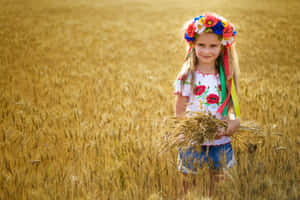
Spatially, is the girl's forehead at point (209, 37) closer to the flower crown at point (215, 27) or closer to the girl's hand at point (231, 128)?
the flower crown at point (215, 27)

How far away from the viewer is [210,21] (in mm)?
1605

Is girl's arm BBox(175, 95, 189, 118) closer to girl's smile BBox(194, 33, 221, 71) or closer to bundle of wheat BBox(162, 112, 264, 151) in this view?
bundle of wheat BBox(162, 112, 264, 151)

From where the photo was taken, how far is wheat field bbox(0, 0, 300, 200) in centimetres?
164

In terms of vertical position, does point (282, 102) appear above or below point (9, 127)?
above

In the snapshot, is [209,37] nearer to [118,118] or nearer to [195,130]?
[195,130]

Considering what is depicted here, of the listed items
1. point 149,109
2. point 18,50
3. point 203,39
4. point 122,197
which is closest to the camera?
point 122,197

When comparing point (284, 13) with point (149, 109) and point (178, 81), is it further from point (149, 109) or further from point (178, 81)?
point (178, 81)

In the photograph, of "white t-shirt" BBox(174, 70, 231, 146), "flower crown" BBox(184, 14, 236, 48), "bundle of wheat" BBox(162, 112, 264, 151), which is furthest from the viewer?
"white t-shirt" BBox(174, 70, 231, 146)

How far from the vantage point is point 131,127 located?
2.52m

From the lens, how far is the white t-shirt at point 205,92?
5.64 feet

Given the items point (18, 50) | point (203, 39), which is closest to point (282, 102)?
point (203, 39)

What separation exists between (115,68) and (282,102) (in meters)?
3.39

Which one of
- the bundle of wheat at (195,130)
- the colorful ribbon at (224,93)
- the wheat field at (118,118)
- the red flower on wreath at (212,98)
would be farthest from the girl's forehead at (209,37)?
the wheat field at (118,118)

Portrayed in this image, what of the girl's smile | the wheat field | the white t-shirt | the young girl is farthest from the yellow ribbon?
the wheat field
